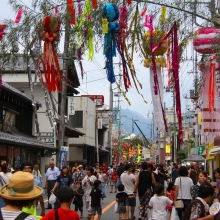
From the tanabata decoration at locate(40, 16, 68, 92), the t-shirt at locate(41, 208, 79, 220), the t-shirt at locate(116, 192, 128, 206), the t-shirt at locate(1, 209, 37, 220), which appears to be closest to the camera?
the t-shirt at locate(1, 209, 37, 220)

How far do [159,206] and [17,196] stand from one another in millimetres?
6553

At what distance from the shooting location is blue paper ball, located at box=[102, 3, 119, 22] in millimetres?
10039

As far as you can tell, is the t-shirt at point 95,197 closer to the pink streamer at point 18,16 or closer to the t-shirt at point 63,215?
the pink streamer at point 18,16

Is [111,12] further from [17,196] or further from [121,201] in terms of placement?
[17,196]

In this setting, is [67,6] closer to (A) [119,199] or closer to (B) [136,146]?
(A) [119,199]

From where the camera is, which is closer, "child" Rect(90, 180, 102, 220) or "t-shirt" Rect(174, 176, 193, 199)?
"t-shirt" Rect(174, 176, 193, 199)

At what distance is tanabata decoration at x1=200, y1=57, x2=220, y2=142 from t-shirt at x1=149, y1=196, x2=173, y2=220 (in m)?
2.60

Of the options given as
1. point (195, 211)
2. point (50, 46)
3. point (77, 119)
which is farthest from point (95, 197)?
point (77, 119)

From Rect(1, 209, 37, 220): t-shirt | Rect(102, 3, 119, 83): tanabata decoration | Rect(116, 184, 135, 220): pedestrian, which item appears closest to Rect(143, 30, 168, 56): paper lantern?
Rect(102, 3, 119, 83): tanabata decoration

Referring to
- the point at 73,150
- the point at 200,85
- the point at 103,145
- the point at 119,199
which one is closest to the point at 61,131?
the point at 119,199

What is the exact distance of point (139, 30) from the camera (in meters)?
10.4

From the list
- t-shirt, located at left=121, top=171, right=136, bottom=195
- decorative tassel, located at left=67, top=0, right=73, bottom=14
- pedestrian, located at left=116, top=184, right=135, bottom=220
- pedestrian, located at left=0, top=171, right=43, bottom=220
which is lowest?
pedestrian, located at left=116, top=184, right=135, bottom=220

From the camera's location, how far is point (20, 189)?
13.8ft

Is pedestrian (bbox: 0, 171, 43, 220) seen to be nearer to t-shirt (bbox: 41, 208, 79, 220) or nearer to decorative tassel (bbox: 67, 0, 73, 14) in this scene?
t-shirt (bbox: 41, 208, 79, 220)
